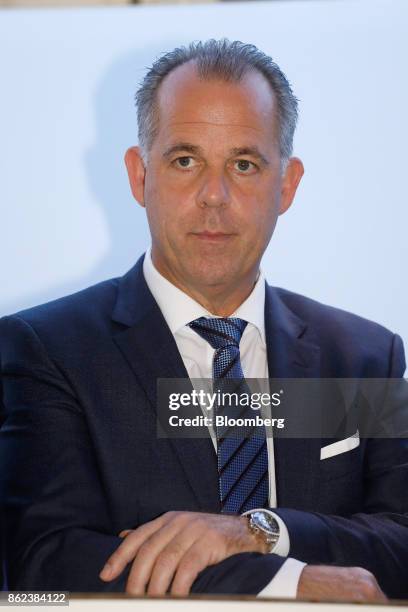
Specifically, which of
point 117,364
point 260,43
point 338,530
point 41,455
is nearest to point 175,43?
point 260,43

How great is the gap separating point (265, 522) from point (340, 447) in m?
0.35

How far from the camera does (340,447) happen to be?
243 cm

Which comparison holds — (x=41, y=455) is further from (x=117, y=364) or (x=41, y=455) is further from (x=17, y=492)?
(x=117, y=364)

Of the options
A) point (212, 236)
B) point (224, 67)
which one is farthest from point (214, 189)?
point (224, 67)

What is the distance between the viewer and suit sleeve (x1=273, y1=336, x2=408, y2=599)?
2.23 metres

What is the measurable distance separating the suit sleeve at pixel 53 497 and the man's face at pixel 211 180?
0.49 meters

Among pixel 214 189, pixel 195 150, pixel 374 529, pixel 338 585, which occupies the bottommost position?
pixel 338 585

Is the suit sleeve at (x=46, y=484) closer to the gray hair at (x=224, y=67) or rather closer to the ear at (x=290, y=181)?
the gray hair at (x=224, y=67)

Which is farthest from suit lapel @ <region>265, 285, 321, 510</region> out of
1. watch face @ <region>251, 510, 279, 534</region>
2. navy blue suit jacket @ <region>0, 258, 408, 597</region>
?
watch face @ <region>251, 510, 279, 534</region>

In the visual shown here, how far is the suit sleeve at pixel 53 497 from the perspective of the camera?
2119 mm

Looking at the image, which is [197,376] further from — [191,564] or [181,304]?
[191,564]

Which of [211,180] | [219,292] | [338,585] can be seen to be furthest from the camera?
[219,292]

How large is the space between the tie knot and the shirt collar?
2cm

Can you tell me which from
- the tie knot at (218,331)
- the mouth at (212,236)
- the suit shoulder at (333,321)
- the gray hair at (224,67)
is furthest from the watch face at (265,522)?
the gray hair at (224,67)
